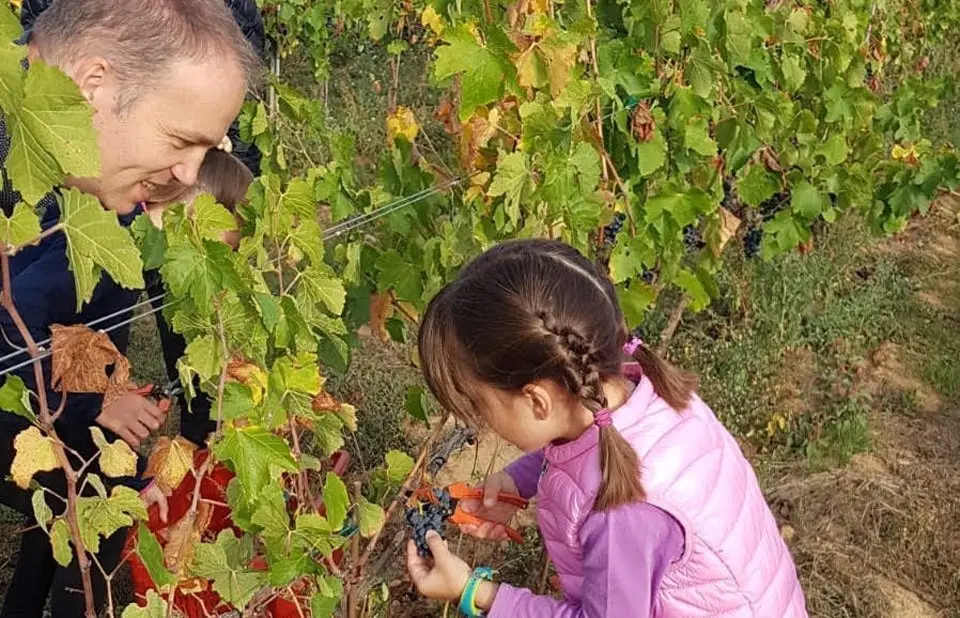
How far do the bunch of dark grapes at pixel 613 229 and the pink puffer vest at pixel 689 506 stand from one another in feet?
2.88

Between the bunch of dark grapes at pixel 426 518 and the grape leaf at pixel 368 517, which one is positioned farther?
the bunch of dark grapes at pixel 426 518

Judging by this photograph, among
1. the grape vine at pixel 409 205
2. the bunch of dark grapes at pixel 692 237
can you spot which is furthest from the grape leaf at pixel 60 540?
the bunch of dark grapes at pixel 692 237

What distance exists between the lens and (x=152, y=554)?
135 cm

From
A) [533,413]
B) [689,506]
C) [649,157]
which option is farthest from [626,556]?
[649,157]

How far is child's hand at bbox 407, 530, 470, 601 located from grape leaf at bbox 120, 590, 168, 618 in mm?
468

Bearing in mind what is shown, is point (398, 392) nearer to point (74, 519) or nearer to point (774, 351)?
point (774, 351)

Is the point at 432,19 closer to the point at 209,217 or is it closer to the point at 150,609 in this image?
the point at 209,217

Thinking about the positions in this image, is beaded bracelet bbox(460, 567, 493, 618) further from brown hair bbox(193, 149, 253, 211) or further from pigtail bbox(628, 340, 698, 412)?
brown hair bbox(193, 149, 253, 211)

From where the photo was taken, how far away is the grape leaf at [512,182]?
1.83 m

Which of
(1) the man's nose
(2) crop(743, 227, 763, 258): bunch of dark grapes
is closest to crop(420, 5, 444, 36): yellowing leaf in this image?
(1) the man's nose

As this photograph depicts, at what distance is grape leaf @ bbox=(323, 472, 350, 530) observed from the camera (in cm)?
143

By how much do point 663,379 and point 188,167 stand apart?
85 centimetres

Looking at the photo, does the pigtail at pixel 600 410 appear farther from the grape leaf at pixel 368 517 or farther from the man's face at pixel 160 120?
the man's face at pixel 160 120

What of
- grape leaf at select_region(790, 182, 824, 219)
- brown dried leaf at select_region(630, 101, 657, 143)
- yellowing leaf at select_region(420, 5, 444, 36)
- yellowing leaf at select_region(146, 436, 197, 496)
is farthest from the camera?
grape leaf at select_region(790, 182, 824, 219)
